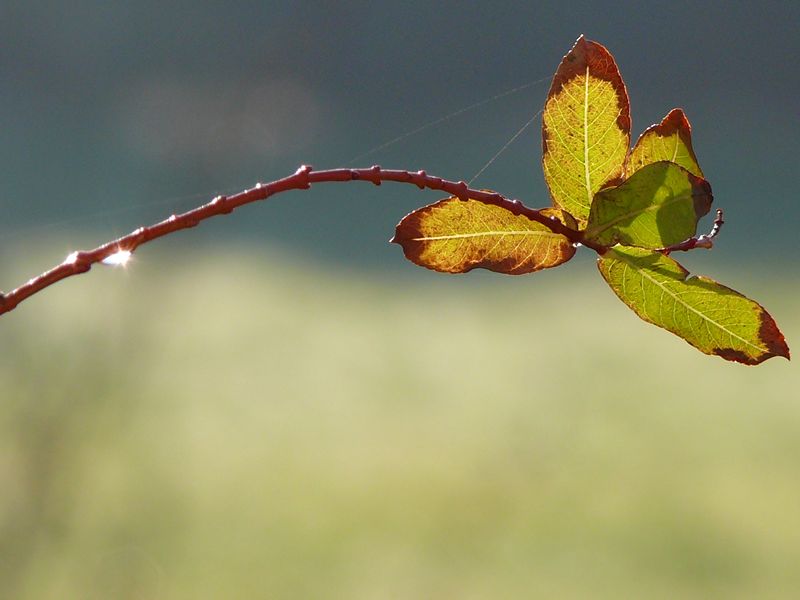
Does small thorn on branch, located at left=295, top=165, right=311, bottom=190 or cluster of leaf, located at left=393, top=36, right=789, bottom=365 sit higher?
small thorn on branch, located at left=295, top=165, right=311, bottom=190

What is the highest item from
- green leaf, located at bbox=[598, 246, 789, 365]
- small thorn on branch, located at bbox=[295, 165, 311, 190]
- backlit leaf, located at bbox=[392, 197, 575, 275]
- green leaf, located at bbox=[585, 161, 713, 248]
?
small thorn on branch, located at bbox=[295, 165, 311, 190]

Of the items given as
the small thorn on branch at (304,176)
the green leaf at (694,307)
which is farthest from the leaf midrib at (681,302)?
the small thorn on branch at (304,176)

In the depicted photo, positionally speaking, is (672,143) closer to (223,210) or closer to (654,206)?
(654,206)

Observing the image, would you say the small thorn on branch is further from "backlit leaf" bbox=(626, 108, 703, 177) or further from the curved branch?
"backlit leaf" bbox=(626, 108, 703, 177)

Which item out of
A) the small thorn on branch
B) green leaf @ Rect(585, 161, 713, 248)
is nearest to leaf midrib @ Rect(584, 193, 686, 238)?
green leaf @ Rect(585, 161, 713, 248)

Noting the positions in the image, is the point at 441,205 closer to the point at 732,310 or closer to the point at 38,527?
the point at 732,310

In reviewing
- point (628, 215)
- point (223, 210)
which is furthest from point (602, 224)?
point (223, 210)
